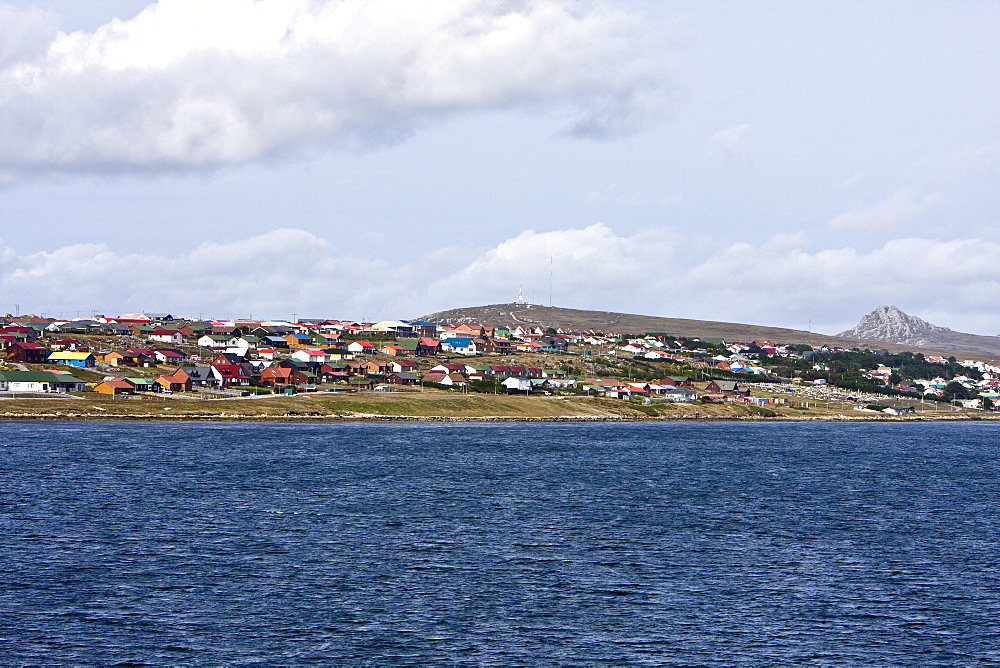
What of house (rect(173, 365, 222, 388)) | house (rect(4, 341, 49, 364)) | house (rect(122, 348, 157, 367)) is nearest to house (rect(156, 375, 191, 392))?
house (rect(173, 365, 222, 388))

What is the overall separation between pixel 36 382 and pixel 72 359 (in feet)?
67.2

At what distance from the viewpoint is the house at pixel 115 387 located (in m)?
138

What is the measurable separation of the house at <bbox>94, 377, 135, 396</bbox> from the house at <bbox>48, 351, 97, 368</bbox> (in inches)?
707

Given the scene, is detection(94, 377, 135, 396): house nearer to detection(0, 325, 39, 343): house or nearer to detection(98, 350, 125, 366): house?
detection(98, 350, 125, 366): house

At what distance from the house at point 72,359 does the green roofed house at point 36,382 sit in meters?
15.9

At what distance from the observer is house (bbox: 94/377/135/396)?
138 metres

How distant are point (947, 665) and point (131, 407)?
369ft

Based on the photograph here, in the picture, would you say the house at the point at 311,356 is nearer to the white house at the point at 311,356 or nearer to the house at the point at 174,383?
the white house at the point at 311,356

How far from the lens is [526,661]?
109 feet

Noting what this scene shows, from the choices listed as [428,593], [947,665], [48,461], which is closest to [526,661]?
[428,593]

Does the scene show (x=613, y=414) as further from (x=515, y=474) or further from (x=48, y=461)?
(x=48, y=461)

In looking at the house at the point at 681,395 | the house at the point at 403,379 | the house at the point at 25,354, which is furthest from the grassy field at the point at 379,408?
the house at the point at 25,354

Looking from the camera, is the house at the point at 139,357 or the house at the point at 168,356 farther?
the house at the point at 168,356

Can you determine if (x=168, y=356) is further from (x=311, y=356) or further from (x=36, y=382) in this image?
(x=36, y=382)
